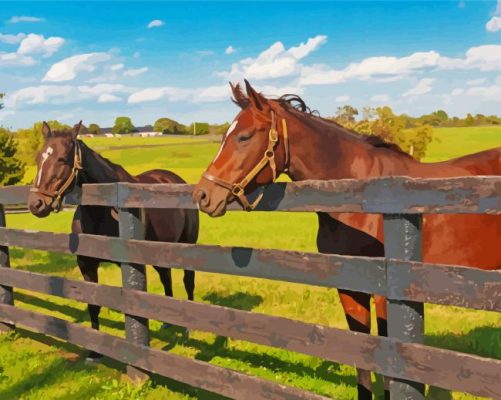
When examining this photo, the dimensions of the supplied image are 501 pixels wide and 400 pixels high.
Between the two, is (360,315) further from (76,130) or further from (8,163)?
(8,163)

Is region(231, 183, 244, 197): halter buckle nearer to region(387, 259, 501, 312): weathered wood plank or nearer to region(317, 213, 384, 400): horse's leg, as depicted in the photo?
region(317, 213, 384, 400): horse's leg

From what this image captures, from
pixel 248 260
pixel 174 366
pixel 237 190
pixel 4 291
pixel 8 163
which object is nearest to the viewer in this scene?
pixel 237 190

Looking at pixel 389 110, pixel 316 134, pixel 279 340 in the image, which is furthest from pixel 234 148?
pixel 389 110

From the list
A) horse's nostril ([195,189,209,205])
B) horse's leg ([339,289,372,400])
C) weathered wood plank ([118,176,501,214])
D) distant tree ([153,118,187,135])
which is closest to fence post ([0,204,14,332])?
weathered wood plank ([118,176,501,214])

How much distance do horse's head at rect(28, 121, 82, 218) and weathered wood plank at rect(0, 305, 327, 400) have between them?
1433 millimetres

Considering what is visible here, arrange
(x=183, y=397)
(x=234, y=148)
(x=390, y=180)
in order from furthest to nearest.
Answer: (x=183, y=397) < (x=234, y=148) < (x=390, y=180)

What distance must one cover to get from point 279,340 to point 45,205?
10.4 feet

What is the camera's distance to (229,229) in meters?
19.8

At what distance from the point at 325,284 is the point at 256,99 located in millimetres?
1386

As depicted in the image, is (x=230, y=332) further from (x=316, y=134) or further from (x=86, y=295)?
(x=86, y=295)

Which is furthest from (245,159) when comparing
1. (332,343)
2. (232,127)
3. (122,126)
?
(122,126)

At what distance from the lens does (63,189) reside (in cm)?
550

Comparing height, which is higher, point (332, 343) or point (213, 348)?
point (332, 343)

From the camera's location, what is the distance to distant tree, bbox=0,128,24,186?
154ft
